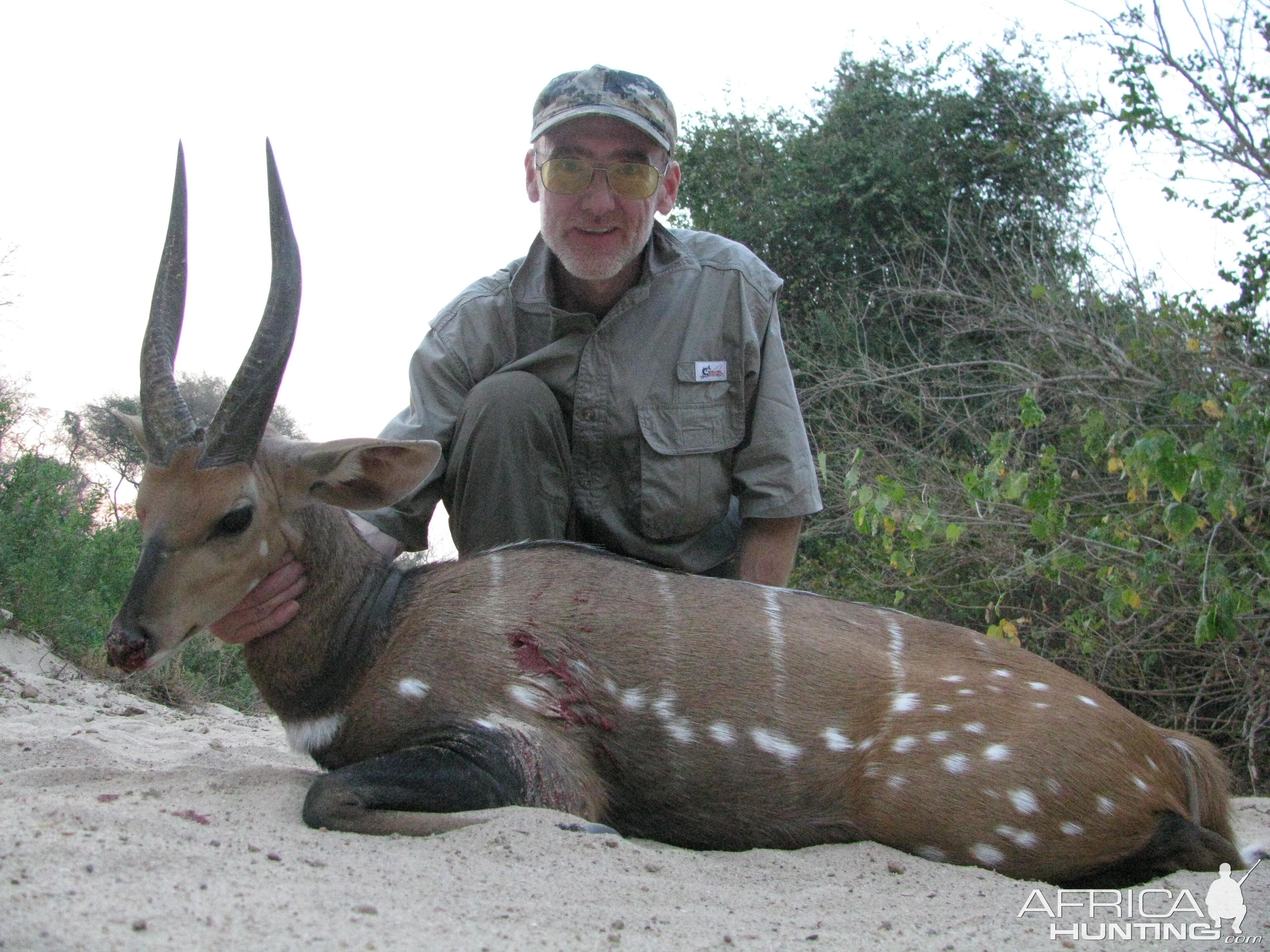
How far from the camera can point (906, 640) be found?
3762 millimetres

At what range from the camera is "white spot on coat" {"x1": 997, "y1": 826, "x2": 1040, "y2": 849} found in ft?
10.6

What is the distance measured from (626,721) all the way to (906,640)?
98 centimetres

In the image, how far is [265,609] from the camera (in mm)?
3590

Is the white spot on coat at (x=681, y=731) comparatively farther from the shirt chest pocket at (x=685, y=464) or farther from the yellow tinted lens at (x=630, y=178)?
the yellow tinted lens at (x=630, y=178)

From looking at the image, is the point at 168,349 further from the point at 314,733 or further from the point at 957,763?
the point at 957,763

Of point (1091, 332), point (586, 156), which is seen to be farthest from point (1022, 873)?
point (1091, 332)

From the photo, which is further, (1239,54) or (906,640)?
(1239,54)

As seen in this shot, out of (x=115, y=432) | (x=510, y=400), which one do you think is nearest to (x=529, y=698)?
(x=510, y=400)

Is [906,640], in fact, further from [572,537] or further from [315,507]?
[315,507]

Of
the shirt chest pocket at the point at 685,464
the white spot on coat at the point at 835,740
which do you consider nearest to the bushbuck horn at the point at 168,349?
the shirt chest pocket at the point at 685,464

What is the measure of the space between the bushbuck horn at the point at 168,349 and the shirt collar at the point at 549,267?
4.92 feet

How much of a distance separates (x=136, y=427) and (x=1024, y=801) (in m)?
3.03

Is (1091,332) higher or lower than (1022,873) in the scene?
higher

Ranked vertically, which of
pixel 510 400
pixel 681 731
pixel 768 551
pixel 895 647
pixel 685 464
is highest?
pixel 510 400
